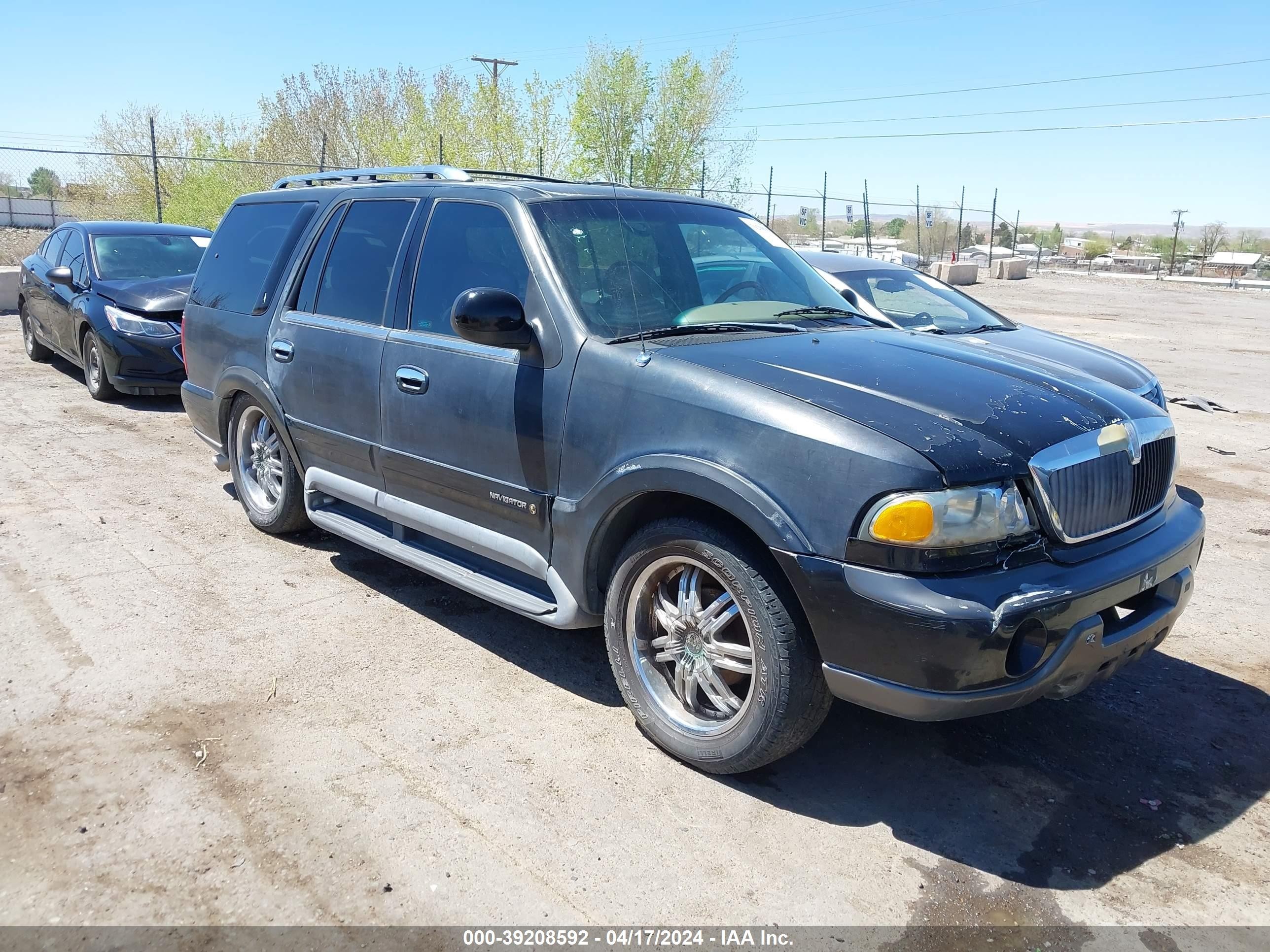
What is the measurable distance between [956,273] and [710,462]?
28877 mm

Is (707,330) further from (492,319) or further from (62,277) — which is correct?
(62,277)

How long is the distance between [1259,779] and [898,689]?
1.64 meters

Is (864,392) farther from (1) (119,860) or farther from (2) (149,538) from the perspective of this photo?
(2) (149,538)

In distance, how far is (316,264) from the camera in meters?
5.12

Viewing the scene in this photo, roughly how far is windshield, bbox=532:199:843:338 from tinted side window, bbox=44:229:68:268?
31.3 feet

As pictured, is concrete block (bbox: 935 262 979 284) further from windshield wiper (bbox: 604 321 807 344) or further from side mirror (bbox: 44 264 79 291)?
windshield wiper (bbox: 604 321 807 344)

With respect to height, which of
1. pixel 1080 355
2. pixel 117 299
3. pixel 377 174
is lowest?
pixel 1080 355

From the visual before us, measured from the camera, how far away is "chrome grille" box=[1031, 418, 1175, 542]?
3043 mm

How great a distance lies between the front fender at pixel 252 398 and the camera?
5309 mm

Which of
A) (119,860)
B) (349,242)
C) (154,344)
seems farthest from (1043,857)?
(154,344)

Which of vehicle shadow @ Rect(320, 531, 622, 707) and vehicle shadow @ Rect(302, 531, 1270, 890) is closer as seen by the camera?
vehicle shadow @ Rect(302, 531, 1270, 890)

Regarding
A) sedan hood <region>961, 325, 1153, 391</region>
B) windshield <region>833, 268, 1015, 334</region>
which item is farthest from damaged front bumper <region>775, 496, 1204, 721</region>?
windshield <region>833, 268, 1015, 334</region>

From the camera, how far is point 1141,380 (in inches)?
289

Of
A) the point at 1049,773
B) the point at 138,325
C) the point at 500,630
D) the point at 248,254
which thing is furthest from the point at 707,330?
the point at 138,325
